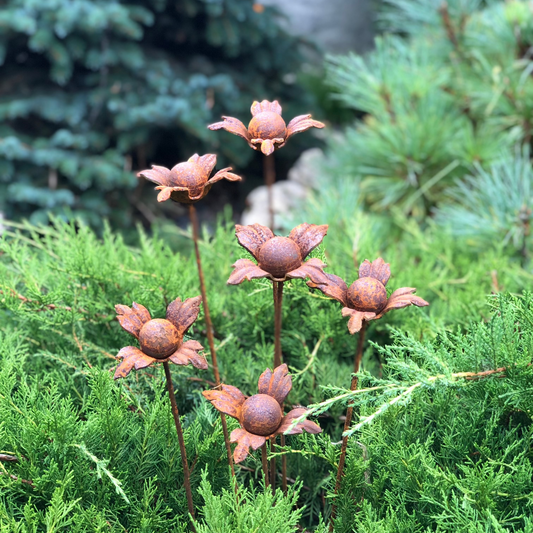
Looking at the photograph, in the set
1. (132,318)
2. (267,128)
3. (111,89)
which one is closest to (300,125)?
(267,128)

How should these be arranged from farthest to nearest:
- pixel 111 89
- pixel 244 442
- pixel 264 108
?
pixel 111 89, pixel 264 108, pixel 244 442

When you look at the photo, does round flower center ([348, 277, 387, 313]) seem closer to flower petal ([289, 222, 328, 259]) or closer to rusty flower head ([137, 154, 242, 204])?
flower petal ([289, 222, 328, 259])

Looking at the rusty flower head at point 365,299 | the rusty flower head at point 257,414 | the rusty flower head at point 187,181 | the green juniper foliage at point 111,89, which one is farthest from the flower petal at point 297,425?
the green juniper foliage at point 111,89

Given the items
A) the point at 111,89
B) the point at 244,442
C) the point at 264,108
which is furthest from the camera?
the point at 111,89

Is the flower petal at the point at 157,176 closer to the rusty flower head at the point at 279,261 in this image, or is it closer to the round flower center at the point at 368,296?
the rusty flower head at the point at 279,261

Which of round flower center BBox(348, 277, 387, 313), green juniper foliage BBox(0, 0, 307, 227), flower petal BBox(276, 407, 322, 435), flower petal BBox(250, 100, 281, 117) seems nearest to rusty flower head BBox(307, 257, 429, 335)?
round flower center BBox(348, 277, 387, 313)

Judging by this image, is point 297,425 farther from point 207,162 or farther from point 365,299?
point 207,162

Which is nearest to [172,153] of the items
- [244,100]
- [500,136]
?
[244,100]
